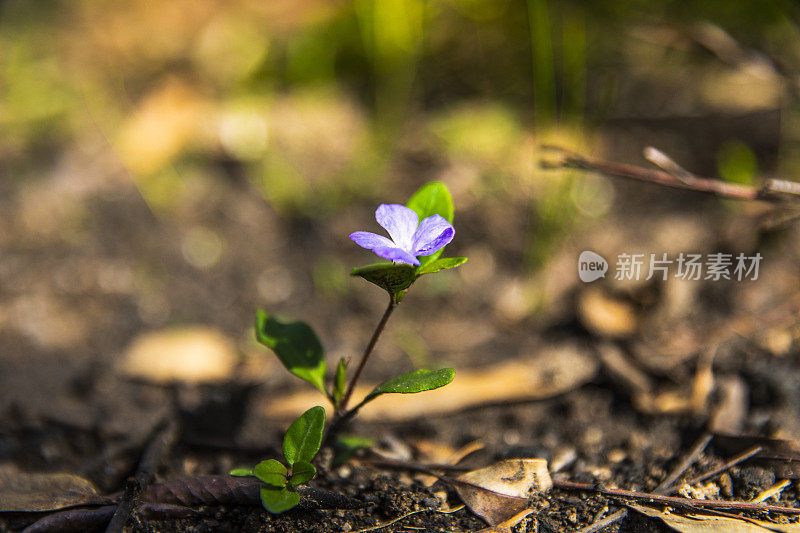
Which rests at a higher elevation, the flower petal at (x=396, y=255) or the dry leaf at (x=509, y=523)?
the flower petal at (x=396, y=255)

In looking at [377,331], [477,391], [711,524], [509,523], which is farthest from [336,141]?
[711,524]

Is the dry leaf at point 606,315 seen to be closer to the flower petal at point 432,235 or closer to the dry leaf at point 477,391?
the dry leaf at point 477,391

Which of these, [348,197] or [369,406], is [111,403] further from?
[348,197]

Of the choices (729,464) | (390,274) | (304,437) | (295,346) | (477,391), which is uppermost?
(390,274)

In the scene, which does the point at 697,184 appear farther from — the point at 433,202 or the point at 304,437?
the point at 304,437

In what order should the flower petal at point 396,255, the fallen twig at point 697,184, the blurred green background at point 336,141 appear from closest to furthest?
the flower petal at point 396,255 < the fallen twig at point 697,184 < the blurred green background at point 336,141

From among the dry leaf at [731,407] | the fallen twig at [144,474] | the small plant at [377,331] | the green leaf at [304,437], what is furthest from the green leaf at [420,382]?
the dry leaf at [731,407]

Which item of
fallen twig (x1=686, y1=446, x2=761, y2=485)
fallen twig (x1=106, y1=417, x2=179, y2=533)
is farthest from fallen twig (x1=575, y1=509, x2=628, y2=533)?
fallen twig (x1=106, y1=417, x2=179, y2=533)

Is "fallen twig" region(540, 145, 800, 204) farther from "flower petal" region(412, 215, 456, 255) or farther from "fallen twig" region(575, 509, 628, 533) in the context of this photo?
"fallen twig" region(575, 509, 628, 533)
